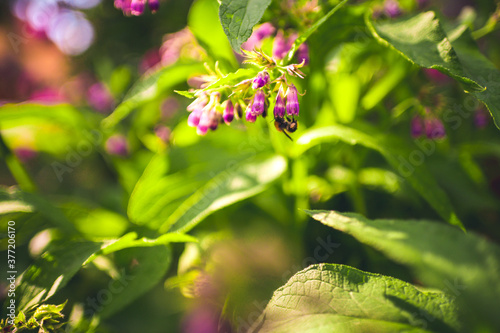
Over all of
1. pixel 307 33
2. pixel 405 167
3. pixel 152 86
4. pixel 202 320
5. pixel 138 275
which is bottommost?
pixel 202 320

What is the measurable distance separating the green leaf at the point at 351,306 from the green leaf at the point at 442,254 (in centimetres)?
5

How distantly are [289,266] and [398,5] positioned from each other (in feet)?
2.79

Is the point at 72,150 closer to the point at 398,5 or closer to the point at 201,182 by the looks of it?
the point at 201,182

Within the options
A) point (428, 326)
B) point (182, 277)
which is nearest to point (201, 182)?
point (182, 277)

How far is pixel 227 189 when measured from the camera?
768 mm

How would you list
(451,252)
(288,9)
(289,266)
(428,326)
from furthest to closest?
(289,266) → (288,9) → (451,252) → (428,326)

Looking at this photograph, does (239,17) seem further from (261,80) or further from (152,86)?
(152,86)

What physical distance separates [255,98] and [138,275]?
18.1 inches

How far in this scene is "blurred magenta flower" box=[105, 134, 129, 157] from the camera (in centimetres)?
126

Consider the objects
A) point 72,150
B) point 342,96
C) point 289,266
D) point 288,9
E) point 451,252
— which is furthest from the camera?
point 72,150

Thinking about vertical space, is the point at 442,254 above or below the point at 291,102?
below

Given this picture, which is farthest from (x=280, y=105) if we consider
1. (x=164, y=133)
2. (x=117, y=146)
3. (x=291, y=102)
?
(x=117, y=146)

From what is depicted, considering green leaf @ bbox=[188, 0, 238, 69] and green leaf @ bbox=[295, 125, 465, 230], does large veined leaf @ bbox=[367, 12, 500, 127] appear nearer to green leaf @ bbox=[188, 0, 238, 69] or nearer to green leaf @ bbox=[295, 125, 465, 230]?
green leaf @ bbox=[295, 125, 465, 230]

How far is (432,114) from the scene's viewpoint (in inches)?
33.1
